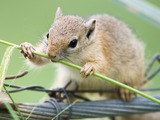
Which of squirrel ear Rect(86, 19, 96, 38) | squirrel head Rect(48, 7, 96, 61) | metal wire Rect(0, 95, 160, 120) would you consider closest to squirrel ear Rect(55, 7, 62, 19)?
squirrel head Rect(48, 7, 96, 61)

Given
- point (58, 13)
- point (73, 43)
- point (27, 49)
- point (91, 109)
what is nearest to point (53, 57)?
point (27, 49)

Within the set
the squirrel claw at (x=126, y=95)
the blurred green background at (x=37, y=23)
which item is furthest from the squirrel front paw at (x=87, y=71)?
the blurred green background at (x=37, y=23)

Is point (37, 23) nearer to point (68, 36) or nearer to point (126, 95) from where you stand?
point (126, 95)

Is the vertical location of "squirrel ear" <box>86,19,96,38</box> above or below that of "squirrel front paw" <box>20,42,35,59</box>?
above

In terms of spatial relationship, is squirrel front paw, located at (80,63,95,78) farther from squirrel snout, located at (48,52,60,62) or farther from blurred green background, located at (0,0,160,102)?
blurred green background, located at (0,0,160,102)

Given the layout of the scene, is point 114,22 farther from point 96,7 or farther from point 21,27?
point 96,7

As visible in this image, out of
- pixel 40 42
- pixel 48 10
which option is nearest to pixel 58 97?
pixel 40 42
